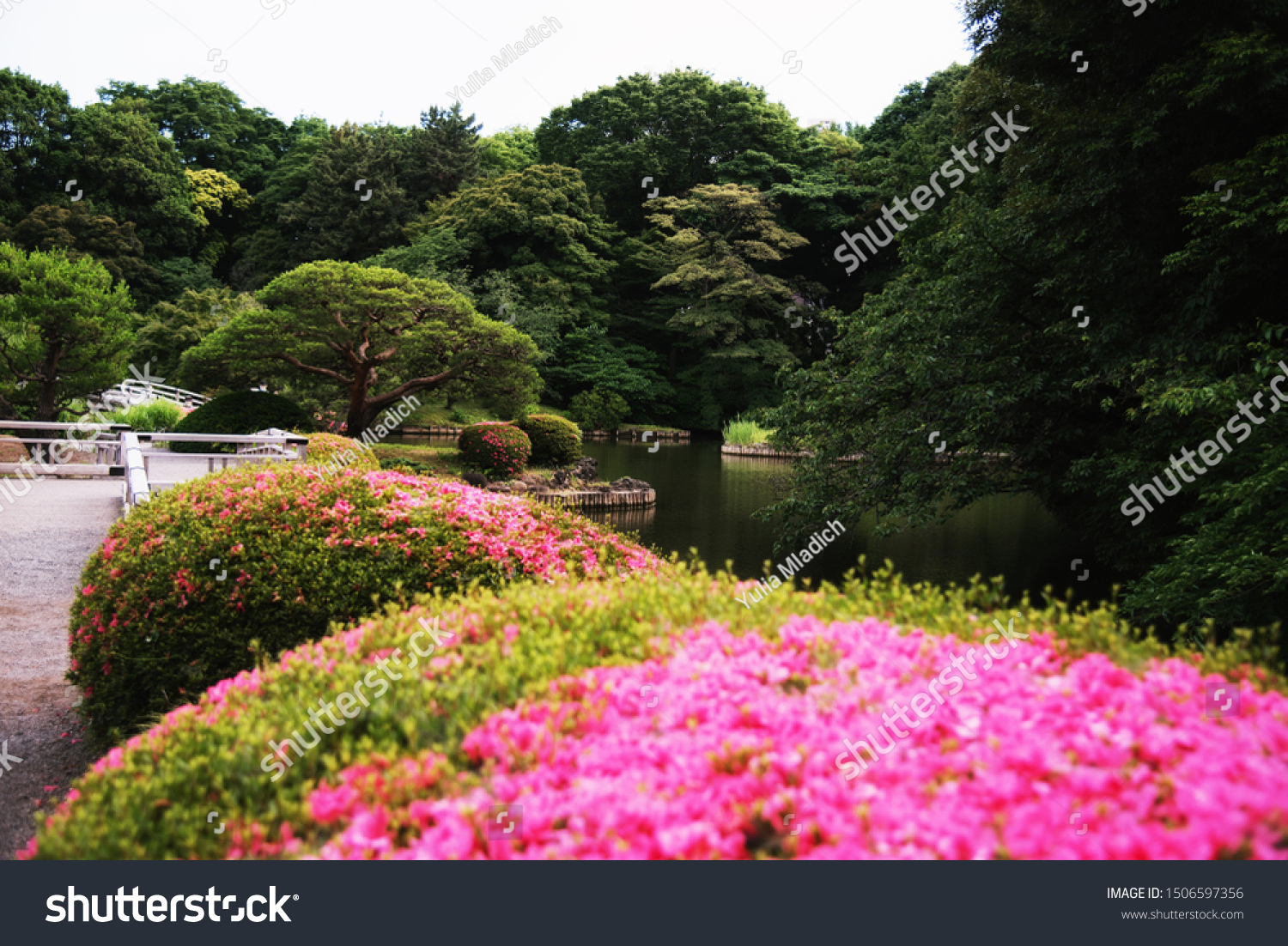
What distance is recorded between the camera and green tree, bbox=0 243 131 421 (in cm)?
1677

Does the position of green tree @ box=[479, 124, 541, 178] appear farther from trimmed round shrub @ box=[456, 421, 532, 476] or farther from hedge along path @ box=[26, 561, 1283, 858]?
hedge along path @ box=[26, 561, 1283, 858]

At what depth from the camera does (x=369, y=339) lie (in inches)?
814

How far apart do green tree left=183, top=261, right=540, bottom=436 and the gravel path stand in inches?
388

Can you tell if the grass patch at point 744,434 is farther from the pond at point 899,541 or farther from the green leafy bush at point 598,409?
the pond at point 899,541

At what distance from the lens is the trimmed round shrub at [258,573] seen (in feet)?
13.1

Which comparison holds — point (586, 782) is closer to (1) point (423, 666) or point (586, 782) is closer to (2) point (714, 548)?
(1) point (423, 666)

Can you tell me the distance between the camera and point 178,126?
48.1m

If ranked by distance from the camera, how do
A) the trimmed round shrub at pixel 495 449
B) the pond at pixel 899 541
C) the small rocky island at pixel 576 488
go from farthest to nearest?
the trimmed round shrub at pixel 495 449 → the small rocky island at pixel 576 488 → the pond at pixel 899 541

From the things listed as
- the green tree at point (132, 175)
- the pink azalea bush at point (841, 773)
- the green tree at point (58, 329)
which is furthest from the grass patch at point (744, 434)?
the green tree at point (132, 175)

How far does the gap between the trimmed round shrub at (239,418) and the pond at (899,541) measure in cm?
662

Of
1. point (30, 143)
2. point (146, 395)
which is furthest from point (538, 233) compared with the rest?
point (30, 143)

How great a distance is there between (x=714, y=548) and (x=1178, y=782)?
12924 millimetres

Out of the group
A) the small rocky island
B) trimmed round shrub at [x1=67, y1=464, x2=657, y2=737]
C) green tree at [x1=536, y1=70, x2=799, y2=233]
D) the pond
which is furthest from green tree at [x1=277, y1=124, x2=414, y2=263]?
trimmed round shrub at [x1=67, y1=464, x2=657, y2=737]

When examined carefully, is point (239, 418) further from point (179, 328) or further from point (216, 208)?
point (216, 208)
